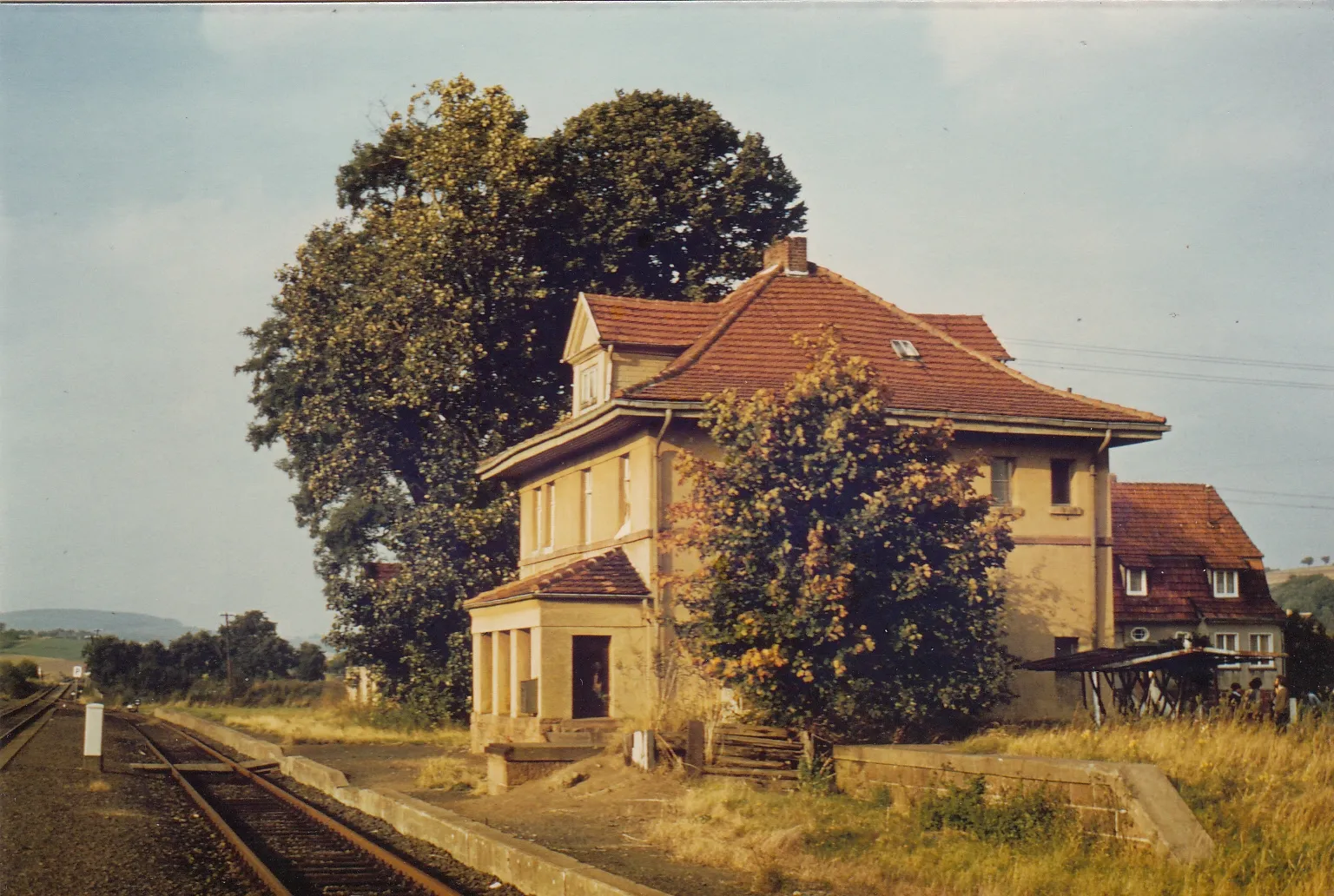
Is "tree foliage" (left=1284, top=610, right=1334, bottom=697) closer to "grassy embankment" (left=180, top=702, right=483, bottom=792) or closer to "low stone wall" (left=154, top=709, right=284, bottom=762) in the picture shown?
"grassy embankment" (left=180, top=702, right=483, bottom=792)

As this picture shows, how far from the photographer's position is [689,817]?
51.5ft

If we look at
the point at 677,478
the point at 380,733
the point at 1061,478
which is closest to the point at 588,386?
the point at 677,478

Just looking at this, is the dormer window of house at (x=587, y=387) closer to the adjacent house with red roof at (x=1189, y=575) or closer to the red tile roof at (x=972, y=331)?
the red tile roof at (x=972, y=331)

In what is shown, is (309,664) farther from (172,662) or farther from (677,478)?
(677,478)

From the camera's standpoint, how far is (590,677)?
28.2 metres

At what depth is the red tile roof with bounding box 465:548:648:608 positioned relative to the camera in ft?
84.0

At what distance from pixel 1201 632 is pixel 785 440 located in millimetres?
36653

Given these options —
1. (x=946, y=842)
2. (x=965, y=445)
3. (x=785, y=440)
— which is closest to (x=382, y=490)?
(x=965, y=445)

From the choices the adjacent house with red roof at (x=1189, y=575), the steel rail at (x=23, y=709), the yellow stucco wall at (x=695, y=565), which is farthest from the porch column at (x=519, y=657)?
the adjacent house with red roof at (x=1189, y=575)

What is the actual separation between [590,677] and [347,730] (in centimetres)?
1260

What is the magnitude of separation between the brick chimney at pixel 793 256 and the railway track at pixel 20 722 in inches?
721

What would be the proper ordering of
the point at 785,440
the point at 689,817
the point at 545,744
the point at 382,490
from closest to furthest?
the point at 689,817
the point at 785,440
the point at 545,744
the point at 382,490

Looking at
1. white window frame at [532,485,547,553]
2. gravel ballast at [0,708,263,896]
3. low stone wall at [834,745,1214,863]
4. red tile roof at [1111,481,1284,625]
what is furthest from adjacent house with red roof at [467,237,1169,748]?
red tile roof at [1111,481,1284,625]

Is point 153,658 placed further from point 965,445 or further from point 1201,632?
point 965,445
